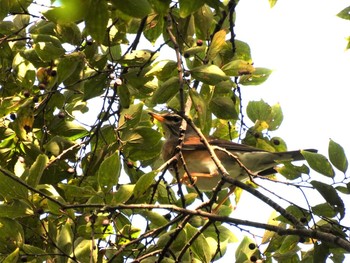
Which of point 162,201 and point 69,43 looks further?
point 162,201

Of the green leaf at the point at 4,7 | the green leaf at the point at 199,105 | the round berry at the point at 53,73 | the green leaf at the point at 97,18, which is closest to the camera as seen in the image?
the green leaf at the point at 97,18

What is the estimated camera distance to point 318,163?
3125 mm

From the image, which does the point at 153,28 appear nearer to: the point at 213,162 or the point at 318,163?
the point at 318,163

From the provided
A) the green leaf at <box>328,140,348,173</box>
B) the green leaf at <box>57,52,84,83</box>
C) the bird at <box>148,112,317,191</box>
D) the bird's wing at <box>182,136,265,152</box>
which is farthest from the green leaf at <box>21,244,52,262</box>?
the bird's wing at <box>182,136,265,152</box>

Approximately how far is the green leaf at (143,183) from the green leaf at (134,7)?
127cm

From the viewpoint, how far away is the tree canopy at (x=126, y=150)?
3.10m

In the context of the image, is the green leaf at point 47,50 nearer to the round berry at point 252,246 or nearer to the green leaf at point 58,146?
the green leaf at point 58,146

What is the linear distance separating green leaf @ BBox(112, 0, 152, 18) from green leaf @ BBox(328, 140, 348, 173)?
163 cm

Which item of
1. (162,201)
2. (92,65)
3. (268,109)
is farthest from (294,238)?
(92,65)

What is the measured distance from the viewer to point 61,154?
3.73m

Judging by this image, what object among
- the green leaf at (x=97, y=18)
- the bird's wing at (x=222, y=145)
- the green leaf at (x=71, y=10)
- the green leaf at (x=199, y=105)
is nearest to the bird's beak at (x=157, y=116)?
the bird's wing at (x=222, y=145)

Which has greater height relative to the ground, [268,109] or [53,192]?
[268,109]

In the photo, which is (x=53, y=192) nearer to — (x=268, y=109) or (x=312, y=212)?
(x=312, y=212)

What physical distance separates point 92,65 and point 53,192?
0.90 metres
